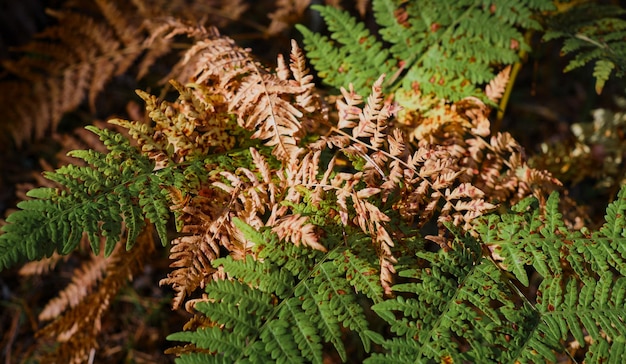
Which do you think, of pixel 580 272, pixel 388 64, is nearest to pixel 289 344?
pixel 580 272

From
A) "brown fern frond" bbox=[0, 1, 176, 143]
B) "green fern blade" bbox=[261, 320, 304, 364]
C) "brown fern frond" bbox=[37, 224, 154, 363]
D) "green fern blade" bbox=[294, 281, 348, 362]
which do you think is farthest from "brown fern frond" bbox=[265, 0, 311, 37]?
"green fern blade" bbox=[261, 320, 304, 364]

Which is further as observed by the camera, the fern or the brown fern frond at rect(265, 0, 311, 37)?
the brown fern frond at rect(265, 0, 311, 37)

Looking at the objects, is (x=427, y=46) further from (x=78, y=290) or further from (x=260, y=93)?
(x=78, y=290)

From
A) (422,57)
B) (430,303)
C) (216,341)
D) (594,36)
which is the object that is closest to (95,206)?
(216,341)

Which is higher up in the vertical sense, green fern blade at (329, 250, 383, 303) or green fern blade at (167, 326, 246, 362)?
green fern blade at (167, 326, 246, 362)

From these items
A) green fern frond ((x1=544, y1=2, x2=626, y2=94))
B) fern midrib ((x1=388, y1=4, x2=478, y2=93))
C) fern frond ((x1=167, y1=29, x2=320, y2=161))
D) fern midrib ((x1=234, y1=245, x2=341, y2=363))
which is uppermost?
fern frond ((x1=167, y1=29, x2=320, y2=161))

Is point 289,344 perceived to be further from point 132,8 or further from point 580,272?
point 132,8

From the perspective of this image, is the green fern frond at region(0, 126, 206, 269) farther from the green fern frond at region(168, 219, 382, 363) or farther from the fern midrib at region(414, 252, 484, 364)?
the fern midrib at region(414, 252, 484, 364)
